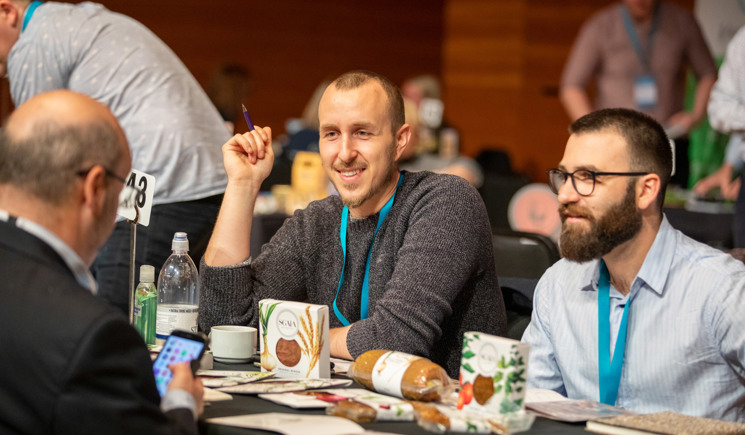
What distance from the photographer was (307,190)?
4848 millimetres

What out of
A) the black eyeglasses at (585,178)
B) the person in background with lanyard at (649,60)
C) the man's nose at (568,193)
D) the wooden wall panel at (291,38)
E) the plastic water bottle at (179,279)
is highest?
the wooden wall panel at (291,38)

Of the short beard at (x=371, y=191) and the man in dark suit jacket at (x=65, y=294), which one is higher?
the short beard at (x=371, y=191)

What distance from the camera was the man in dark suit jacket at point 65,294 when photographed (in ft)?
3.96

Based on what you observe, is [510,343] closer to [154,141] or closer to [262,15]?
[154,141]

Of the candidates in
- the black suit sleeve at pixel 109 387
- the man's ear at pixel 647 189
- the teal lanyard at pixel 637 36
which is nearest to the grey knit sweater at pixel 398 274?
the man's ear at pixel 647 189

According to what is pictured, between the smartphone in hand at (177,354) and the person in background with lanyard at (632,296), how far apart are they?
2.87ft

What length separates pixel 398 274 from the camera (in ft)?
6.97

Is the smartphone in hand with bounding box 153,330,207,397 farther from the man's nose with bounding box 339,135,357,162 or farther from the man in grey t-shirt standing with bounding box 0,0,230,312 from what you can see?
the man in grey t-shirt standing with bounding box 0,0,230,312

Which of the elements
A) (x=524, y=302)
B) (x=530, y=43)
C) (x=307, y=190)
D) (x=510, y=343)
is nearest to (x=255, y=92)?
(x=530, y=43)

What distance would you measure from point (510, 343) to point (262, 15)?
31.1 ft

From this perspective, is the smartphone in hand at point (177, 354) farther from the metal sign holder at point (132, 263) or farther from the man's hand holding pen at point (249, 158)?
the man's hand holding pen at point (249, 158)

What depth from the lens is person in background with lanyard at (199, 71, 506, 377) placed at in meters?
2.21

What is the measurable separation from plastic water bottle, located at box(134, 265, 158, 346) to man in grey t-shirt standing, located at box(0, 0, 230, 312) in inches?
29.5

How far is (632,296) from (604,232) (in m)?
0.15
